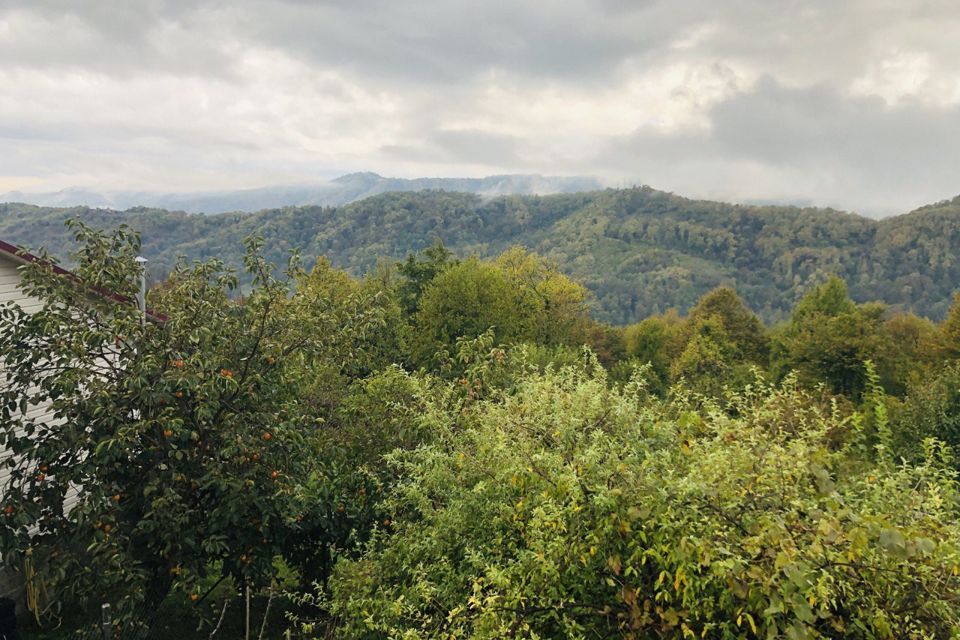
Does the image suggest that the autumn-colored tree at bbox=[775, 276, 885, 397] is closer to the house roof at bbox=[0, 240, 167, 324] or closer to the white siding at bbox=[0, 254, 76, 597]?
the house roof at bbox=[0, 240, 167, 324]

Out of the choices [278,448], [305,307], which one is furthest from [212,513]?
[305,307]

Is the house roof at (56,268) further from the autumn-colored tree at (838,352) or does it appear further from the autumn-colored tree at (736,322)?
the autumn-colored tree at (736,322)

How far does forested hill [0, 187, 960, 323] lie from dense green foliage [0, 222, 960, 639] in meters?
89.4

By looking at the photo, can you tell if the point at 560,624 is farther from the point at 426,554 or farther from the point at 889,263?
the point at 889,263

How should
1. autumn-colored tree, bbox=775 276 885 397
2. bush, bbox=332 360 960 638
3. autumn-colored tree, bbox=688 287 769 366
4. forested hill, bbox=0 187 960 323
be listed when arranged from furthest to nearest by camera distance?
forested hill, bbox=0 187 960 323 < autumn-colored tree, bbox=688 287 769 366 < autumn-colored tree, bbox=775 276 885 397 < bush, bbox=332 360 960 638

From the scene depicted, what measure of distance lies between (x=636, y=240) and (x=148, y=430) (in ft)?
498

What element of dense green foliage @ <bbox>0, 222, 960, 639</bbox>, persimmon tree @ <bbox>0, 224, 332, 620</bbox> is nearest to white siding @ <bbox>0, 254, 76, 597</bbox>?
dense green foliage @ <bbox>0, 222, 960, 639</bbox>

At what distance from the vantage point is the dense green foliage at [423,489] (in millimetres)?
3602

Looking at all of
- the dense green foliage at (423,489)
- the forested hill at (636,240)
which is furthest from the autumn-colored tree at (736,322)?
the forested hill at (636,240)

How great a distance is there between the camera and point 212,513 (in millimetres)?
6832

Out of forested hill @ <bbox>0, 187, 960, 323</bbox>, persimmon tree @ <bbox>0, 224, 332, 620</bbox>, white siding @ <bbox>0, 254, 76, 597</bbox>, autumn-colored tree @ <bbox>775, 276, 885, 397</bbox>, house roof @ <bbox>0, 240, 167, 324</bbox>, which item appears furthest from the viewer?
forested hill @ <bbox>0, 187, 960, 323</bbox>

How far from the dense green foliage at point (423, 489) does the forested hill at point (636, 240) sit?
8936 centimetres

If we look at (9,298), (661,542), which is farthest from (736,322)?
(661,542)

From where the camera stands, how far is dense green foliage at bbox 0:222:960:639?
360 centimetres
